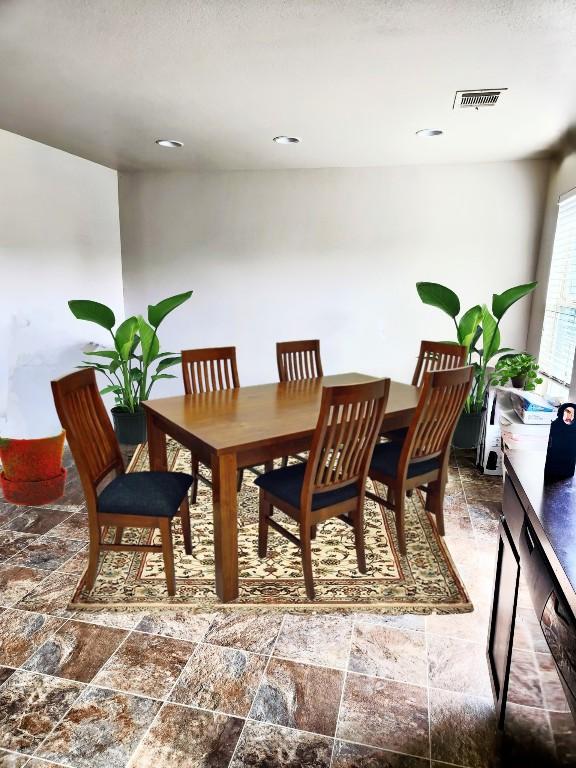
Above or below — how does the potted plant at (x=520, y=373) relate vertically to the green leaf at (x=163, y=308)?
below

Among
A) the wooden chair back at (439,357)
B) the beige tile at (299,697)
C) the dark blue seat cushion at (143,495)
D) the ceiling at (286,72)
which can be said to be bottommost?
the beige tile at (299,697)

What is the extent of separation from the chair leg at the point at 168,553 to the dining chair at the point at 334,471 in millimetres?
477

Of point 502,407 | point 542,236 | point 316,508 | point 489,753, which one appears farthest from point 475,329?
point 489,753

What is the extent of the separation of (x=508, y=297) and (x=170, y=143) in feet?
9.09

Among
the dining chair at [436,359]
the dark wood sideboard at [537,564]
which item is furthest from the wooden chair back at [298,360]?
the dark wood sideboard at [537,564]

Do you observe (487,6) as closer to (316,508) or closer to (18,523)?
(316,508)

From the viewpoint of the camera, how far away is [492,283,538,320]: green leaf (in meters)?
3.54

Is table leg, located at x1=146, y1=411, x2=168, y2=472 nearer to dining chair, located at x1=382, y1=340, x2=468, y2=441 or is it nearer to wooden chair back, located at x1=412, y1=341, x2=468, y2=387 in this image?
dining chair, located at x1=382, y1=340, x2=468, y2=441

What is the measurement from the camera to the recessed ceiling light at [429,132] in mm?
3199

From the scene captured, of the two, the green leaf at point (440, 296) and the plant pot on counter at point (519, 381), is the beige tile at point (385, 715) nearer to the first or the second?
the plant pot on counter at point (519, 381)

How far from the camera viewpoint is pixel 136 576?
2.35 metres

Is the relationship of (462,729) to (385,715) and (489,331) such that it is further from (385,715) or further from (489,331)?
(489,331)

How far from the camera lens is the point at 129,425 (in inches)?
162

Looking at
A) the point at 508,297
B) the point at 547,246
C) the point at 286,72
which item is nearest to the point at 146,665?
the point at 286,72
